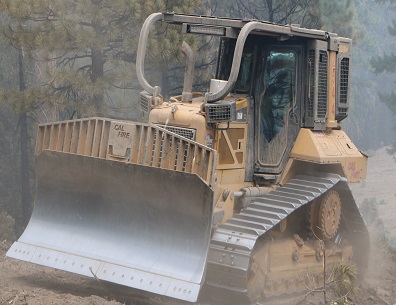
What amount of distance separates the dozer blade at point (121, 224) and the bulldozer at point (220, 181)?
0.01 meters

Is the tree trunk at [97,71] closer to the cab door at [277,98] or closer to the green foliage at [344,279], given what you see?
the cab door at [277,98]

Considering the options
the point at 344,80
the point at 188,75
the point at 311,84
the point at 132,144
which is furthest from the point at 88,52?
the point at 132,144

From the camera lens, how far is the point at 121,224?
9.26m

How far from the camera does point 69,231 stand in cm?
962

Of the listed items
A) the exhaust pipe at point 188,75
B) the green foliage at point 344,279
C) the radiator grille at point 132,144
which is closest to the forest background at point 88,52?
the exhaust pipe at point 188,75

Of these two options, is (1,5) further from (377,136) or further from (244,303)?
(377,136)

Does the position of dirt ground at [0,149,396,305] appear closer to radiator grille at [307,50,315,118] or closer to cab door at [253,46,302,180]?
cab door at [253,46,302,180]

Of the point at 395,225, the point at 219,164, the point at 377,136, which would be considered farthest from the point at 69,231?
the point at 377,136

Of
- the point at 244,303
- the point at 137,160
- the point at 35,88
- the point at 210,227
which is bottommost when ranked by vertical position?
the point at 244,303

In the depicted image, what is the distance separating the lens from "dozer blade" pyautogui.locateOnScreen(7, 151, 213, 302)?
8.63 m

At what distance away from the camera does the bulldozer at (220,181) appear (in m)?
8.76

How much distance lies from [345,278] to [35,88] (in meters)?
8.34

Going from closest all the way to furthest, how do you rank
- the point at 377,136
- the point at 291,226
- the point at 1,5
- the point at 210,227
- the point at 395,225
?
the point at 210,227 → the point at 291,226 → the point at 1,5 → the point at 395,225 → the point at 377,136

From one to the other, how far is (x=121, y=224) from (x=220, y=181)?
49.0 inches
